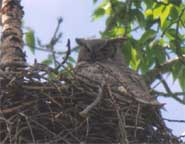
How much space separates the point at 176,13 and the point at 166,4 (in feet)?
0.28

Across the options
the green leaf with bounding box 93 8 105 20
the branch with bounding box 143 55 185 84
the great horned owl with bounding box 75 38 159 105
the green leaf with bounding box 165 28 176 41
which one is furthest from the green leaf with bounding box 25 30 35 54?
the green leaf with bounding box 165 28 176 41

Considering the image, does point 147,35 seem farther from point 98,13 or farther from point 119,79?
point 119,79

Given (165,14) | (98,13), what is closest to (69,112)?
(165,14)

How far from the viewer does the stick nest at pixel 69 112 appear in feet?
14.9

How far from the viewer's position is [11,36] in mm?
5156

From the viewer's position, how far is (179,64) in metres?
5.76

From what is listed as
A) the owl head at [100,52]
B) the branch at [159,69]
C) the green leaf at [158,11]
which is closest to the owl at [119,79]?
the owl head at [100,52]

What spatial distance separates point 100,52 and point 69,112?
153 centimetres

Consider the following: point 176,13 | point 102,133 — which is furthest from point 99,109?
point 176,13

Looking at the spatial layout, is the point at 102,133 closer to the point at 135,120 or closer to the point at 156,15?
the point at 135,120

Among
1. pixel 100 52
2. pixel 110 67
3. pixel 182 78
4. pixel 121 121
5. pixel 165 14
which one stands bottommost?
pixel 121 121

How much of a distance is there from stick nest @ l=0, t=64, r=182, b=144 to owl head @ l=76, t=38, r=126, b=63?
1271 mm

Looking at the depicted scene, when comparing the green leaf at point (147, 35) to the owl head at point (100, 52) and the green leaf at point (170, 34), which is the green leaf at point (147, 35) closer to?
the green leaf at point (170, 34)

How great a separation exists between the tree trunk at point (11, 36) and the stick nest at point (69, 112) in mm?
214
